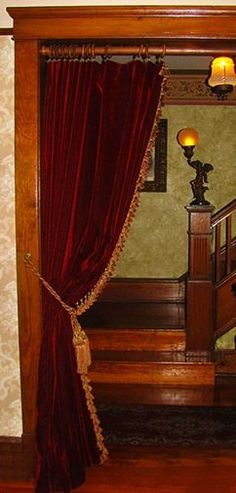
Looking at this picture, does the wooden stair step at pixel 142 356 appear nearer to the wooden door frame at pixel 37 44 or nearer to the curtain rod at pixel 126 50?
the wooden door frame at pixel 37 44

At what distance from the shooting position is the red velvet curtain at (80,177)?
7.95 ft

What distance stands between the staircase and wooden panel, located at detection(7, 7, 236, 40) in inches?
75.8

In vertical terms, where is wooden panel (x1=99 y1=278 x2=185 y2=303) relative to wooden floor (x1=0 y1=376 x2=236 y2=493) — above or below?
above

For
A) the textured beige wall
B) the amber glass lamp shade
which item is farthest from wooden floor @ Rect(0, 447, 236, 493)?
the amber glass lamp shade

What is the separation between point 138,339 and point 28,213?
84.6 inches

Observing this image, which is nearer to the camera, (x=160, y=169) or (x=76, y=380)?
(x=76, y=380)

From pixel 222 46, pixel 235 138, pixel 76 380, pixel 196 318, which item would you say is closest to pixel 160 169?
pixel 235 138

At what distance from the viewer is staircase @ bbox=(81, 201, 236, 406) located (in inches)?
150

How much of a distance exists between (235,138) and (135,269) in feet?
6.97

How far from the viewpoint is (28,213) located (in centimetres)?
246

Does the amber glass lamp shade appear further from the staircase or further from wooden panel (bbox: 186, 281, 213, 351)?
wooden panel (bbox: 186, 281, 213, 351)

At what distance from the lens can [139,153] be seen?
2436 mm

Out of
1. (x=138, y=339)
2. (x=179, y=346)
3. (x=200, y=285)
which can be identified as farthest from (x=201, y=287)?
(x=138, y=339)

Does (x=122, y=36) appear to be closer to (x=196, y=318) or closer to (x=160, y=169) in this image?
(x=196, y=318)
